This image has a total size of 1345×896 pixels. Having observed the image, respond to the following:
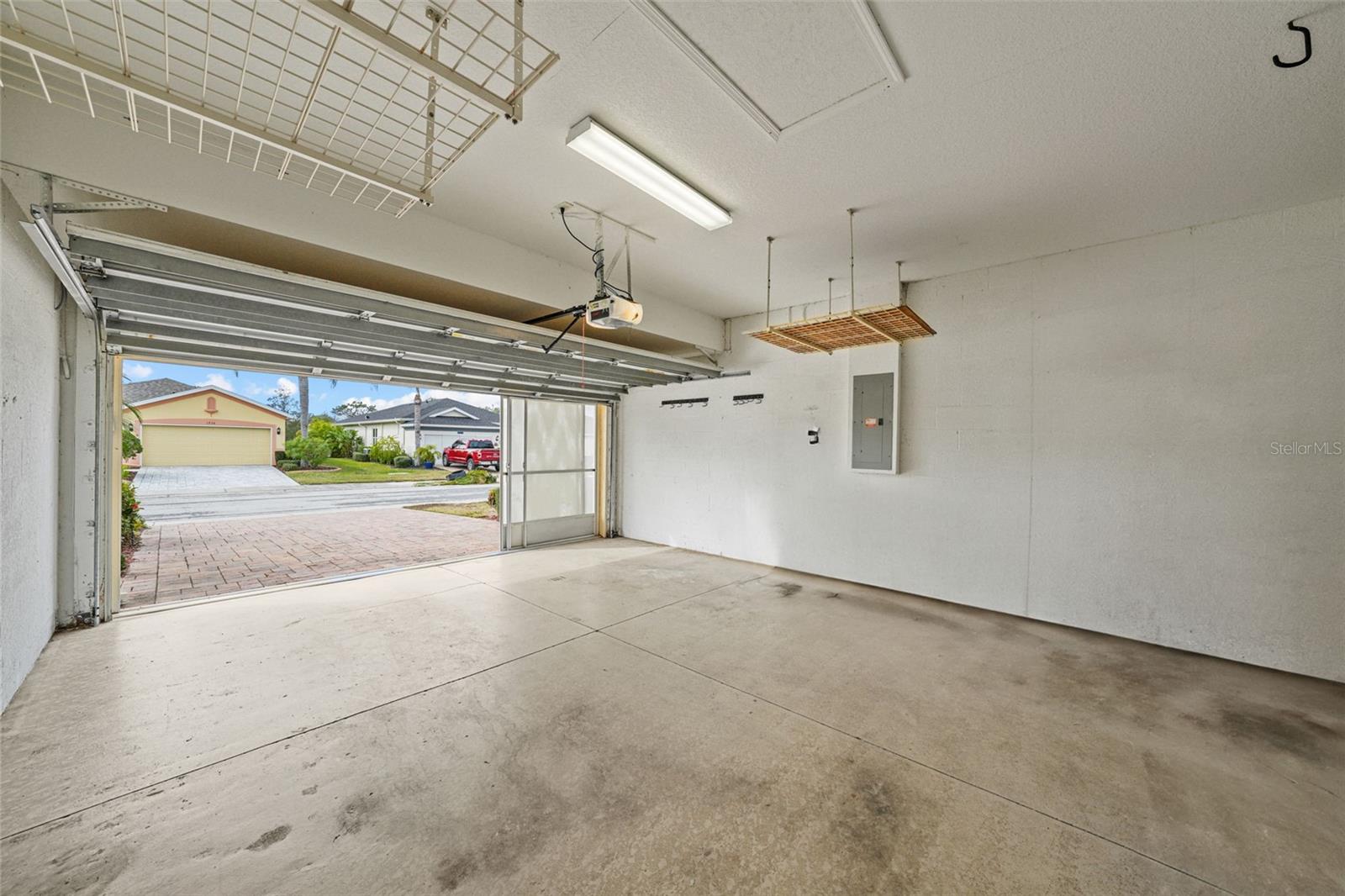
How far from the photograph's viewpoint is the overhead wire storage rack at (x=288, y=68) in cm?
141

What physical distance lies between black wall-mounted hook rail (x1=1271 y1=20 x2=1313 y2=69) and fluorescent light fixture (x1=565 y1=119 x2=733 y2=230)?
99.2 inches

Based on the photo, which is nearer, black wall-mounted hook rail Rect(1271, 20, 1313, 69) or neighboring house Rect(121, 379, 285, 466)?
black wall-mounted hook rail Rect(1271, 20, 1313, 69)

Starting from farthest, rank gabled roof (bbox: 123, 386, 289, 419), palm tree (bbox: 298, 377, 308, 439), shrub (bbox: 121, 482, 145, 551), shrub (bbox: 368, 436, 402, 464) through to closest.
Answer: palm tree (bbox: 298, 377, 308, 439) < shrub (bbox: 368, 436, 402, 464) < gabled roof (bbox: 123, 386, 289, 419) < shrub (bbox: 121, 482, 145, 551)

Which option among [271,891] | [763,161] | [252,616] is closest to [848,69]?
[763,161]

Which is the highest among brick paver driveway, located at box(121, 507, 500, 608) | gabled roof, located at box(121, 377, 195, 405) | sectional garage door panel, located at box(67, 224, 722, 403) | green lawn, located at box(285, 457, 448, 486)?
gabled roof, located at box(121, 377, 195, 405)

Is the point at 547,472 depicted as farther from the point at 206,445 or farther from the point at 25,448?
the point at 206,445

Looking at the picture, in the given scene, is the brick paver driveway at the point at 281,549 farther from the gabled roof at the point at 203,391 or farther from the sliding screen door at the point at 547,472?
the gabled roof at the point at 203,391

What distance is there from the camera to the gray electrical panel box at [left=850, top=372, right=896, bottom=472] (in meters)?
4.92

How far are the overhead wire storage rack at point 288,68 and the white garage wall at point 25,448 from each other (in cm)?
89

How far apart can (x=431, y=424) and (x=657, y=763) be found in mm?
29637

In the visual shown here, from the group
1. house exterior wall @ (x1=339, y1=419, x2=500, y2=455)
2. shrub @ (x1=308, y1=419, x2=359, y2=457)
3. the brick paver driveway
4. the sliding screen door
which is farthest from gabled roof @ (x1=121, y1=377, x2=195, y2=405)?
the sliding screen door

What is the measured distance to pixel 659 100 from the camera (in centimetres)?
234

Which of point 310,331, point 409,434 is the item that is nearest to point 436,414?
point 409,434

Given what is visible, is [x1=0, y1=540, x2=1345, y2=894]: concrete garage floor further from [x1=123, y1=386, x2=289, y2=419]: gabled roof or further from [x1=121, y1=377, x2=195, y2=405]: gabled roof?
[x1=121, y1=377, x2=195, y2=405]: gabled roof
